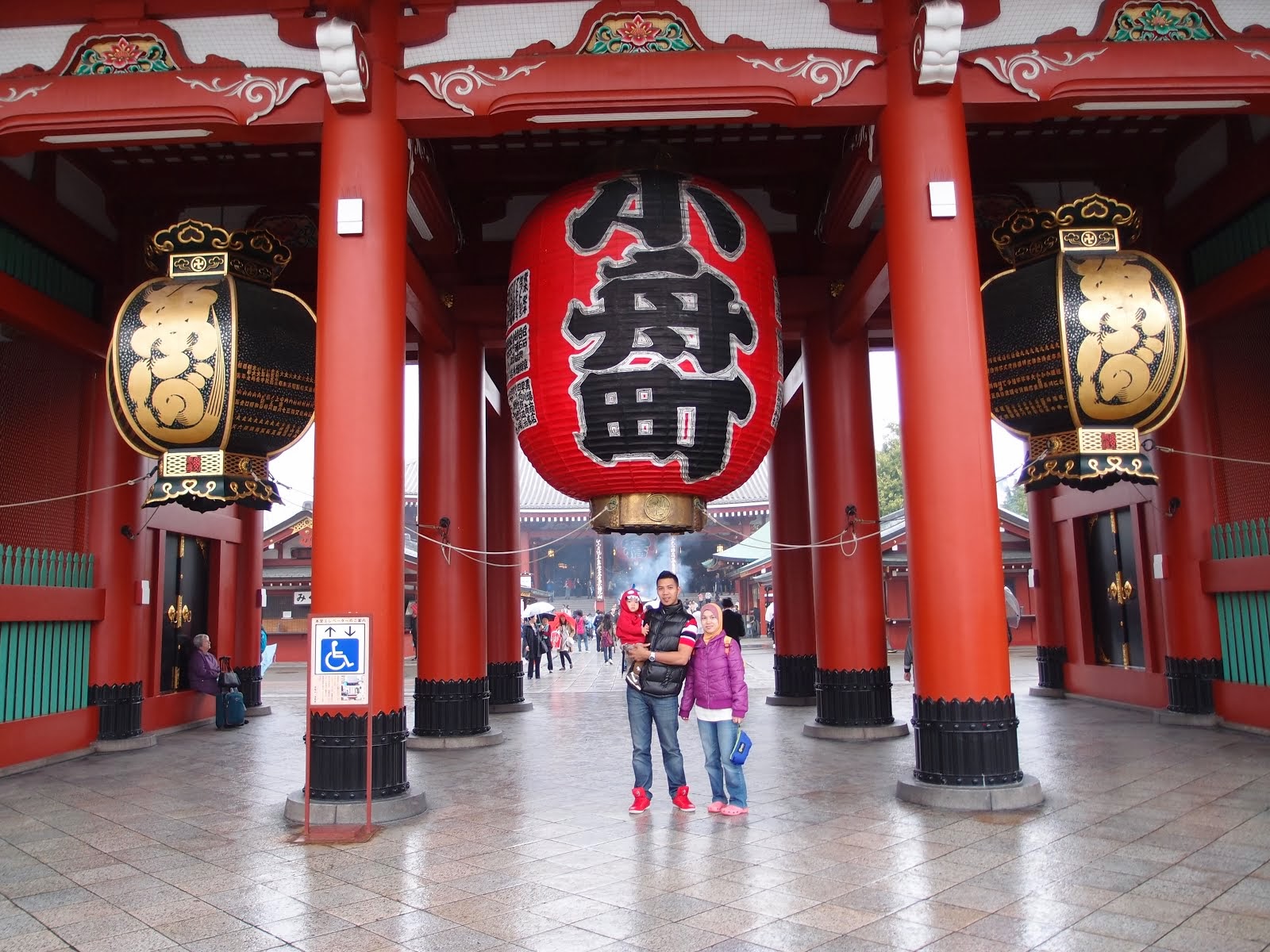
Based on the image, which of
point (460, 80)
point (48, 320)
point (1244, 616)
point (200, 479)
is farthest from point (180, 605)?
point (1244, 616)

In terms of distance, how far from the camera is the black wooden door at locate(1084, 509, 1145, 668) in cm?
1260

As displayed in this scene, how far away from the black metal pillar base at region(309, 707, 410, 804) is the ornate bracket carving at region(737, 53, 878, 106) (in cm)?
588

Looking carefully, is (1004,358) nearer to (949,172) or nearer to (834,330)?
(949,172)

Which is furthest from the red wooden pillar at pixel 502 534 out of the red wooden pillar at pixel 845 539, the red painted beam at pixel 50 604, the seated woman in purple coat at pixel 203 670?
the red painted beam at pixel 50 604

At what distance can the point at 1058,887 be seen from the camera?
4746 mm

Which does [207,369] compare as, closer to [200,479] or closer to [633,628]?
[200,479]

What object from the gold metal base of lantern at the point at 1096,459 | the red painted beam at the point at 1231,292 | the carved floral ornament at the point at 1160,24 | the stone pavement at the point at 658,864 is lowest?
the stone pavement at the point at 658,864

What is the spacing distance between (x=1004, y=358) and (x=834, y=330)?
3.34 metres

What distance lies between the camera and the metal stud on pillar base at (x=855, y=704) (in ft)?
34.7

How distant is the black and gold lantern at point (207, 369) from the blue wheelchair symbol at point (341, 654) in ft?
6.07

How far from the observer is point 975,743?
6668 millimetres

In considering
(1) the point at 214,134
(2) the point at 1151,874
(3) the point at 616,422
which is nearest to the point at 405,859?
(3) the point at 616,422

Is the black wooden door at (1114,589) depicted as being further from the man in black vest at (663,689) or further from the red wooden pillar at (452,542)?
the red wooden pillar at (452,542)

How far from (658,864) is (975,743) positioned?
8.70 ft
